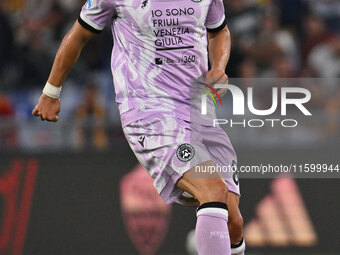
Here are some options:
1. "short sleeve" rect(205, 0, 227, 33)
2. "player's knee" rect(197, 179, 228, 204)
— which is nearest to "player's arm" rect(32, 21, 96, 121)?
"short sleeve" rect(205, 0, 227, 33)

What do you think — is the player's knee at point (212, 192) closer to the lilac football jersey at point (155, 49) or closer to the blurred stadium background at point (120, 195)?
the lilac football jersey at point (155, 49)

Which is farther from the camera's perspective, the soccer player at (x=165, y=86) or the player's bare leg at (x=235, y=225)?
the player's bare leg at (x=235, y=225)

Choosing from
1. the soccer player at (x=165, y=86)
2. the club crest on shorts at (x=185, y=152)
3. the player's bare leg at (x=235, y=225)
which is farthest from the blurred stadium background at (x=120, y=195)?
the club crest on shorts at (x=185, y=152)

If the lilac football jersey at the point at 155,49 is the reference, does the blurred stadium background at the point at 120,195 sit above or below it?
below

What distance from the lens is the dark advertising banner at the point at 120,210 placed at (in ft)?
34.1

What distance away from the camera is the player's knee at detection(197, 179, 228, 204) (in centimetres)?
587

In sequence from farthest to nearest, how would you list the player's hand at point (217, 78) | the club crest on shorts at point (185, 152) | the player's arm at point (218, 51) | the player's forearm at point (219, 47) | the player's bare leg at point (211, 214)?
the player's forearm at point (219, 47)
the player's arm at point (218, 51)
the player's hand at point (217, 78)
the club crest on shorts at point (185, 152)
the player's bare leg at point (211, 214)

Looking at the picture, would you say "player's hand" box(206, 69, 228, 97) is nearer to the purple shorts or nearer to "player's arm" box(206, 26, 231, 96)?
"player's arm" box(206, 26, 231, 96)

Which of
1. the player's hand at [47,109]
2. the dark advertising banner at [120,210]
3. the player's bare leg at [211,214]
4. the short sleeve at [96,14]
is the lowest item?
the dark advertising banner at [120,210]

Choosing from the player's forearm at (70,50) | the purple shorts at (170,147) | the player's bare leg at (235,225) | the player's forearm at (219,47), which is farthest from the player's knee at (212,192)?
the player's forearm at (70,50)

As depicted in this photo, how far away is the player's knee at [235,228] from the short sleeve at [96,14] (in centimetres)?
160

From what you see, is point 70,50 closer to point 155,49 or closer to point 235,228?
point 155,49

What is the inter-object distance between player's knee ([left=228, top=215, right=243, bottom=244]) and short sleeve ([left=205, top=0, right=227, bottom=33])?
1345 millimetres

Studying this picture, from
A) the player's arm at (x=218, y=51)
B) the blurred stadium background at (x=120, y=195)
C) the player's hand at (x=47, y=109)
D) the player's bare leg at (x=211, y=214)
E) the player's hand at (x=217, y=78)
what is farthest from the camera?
the blurred stadium background at (x=120, y=195)
